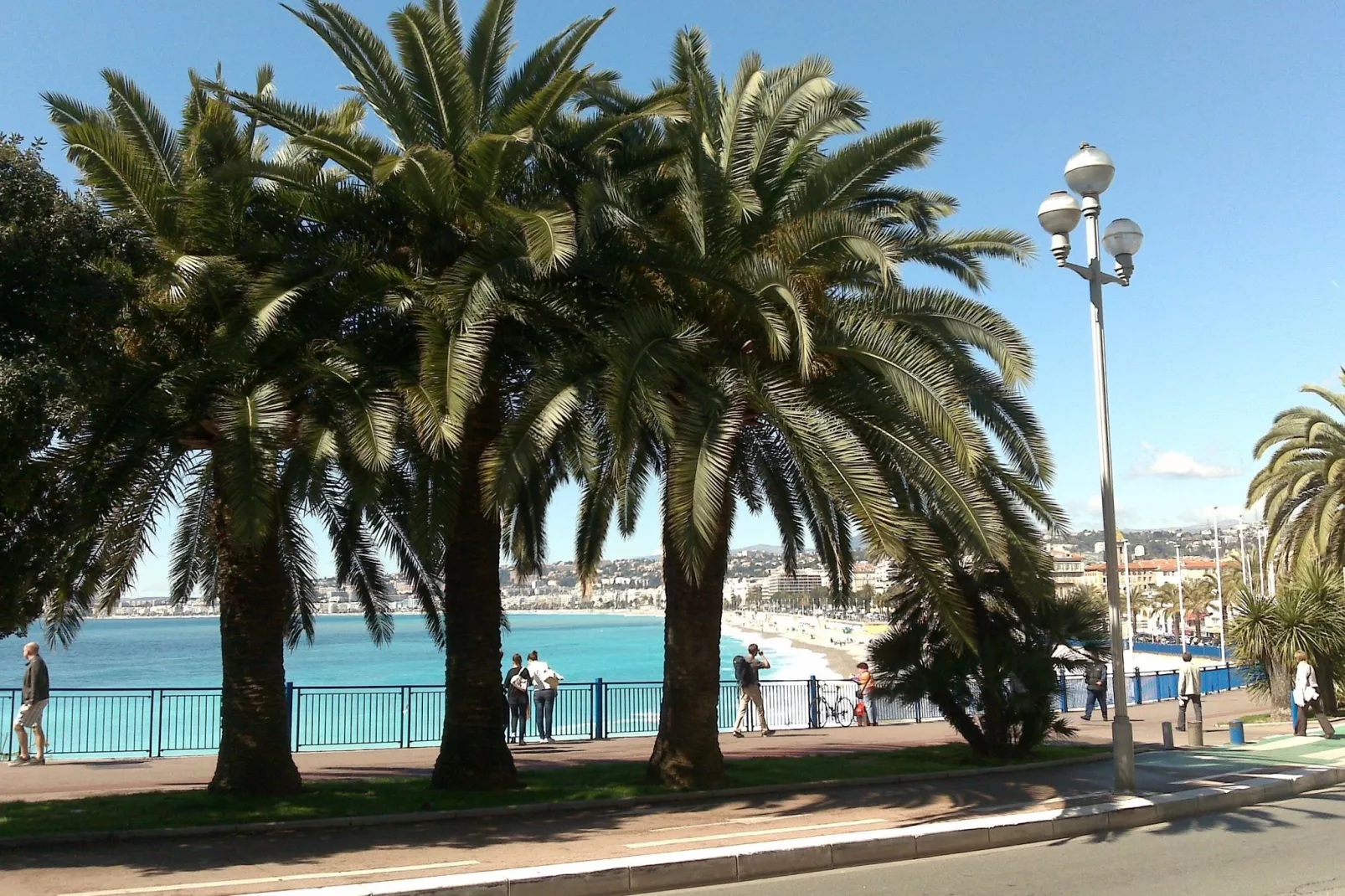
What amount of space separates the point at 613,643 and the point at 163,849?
138 metres

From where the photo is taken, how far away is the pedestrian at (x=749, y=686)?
67.9 feet

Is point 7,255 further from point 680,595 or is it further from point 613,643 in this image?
point 613,643

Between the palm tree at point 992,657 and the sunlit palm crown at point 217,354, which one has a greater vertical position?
the sunlit palm crown at point 217,354

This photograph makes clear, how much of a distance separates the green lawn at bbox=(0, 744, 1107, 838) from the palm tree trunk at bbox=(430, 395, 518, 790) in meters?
0.36

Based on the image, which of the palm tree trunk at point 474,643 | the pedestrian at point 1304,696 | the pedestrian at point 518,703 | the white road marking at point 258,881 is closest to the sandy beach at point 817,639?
the pedestrian at point 1304,696

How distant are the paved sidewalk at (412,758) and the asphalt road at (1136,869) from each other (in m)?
7.36

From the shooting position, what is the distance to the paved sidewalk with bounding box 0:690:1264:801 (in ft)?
46.3

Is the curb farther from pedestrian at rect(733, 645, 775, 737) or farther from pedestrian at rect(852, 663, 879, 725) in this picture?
pedestrian at rect(852, 663, 879, 725)

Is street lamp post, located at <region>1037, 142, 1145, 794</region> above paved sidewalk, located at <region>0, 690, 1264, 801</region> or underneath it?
above

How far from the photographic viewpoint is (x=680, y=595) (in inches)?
543

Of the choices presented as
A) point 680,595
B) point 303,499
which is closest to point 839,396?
point 680,595

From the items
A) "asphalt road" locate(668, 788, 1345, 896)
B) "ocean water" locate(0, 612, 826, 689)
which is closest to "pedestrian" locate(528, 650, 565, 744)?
"asphalt road" locate(668, 788, 1345, 896)

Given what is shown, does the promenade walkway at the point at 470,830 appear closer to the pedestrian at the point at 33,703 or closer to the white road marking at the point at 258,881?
the white road marking at the point at 258,881

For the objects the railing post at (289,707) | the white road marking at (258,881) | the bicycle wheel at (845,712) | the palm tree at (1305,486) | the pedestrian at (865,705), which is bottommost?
the bicycle wheel at (845,712)
